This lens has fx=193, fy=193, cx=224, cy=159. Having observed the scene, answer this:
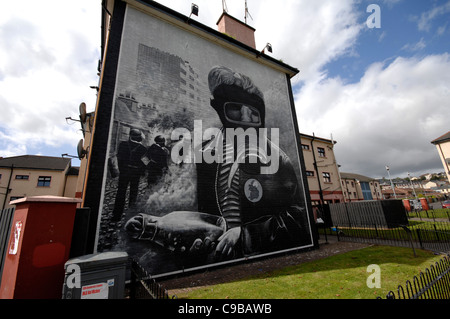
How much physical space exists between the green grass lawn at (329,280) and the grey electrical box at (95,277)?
8.94 ft

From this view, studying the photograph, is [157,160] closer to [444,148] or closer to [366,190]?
[444,148]

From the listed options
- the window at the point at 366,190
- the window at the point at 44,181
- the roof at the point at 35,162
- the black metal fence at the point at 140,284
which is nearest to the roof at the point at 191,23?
the black metal fence at the point at 140,284

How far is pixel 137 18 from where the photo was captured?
8.78 meters

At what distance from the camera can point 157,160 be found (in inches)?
305

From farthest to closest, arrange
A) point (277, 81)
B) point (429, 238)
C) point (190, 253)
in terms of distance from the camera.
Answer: point (277, 81) → point (429, 238) → point (190, 253)

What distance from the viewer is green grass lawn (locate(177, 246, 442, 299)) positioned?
5324mm

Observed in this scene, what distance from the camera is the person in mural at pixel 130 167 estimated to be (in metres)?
6.75

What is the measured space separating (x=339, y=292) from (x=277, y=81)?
1199 centimetres

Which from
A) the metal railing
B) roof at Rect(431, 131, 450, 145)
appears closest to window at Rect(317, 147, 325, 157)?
roof at Rect(431, 131, 450, 145)

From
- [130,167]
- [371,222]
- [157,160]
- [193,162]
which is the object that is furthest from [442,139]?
[130,167]

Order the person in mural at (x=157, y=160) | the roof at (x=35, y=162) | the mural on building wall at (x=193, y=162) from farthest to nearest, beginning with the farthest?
the roof at (x=35, y=162) → the person in mural at (x=157, y=160) → the mural on building wall at (x=193, y=162)

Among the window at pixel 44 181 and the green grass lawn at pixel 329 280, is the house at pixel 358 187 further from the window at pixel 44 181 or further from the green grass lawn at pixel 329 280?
the window at pixel 44 181
